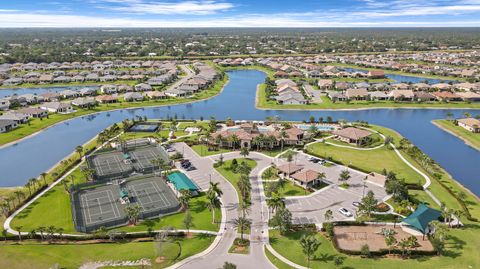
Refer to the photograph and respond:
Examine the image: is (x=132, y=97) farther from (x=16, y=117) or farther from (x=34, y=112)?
(x=16, y=117)

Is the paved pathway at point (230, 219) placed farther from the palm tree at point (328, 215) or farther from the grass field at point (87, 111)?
the grass field at point (87, 111)

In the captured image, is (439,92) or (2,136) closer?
(2,136)

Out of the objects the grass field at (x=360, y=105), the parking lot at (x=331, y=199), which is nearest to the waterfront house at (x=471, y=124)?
the grass field at (x=360, y=105)

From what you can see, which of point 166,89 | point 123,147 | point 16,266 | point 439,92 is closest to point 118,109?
point 166,89

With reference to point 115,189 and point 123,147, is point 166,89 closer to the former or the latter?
point 123,147

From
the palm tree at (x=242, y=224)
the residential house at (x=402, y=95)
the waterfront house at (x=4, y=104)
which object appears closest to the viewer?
the palm tree at (x=242, y=224)

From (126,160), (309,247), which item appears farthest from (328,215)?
(126,160)
